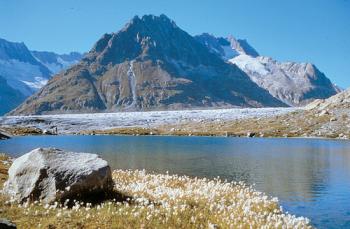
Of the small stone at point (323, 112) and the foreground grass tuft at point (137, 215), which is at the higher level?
the small stone at point (323, 112)

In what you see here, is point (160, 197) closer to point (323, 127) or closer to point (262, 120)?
point (323, 127)

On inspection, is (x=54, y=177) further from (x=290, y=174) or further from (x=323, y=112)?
(x=323, y=112)

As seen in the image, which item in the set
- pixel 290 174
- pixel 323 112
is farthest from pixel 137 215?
pixel 323 112

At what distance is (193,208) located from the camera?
20.0 metres

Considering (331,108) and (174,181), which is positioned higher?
(331,108)

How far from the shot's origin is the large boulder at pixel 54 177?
1945 cm

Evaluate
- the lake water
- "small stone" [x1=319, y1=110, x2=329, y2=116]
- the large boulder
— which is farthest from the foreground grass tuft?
"small stone" [x1=319, y1=110, x2=329, y2=116]

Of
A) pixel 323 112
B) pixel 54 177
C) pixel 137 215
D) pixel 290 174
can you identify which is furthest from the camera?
pixel 323 112

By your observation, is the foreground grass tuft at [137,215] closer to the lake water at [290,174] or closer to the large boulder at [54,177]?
the large boulder at [54,177]

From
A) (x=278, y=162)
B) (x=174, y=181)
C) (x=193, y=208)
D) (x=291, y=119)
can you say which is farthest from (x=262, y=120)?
(x=193, y=208)

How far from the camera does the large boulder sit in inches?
766

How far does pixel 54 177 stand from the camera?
19578mm

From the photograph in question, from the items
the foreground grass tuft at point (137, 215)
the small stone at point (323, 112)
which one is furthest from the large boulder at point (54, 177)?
A: the small stone at point (323, 112)

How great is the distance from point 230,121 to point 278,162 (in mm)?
113585
